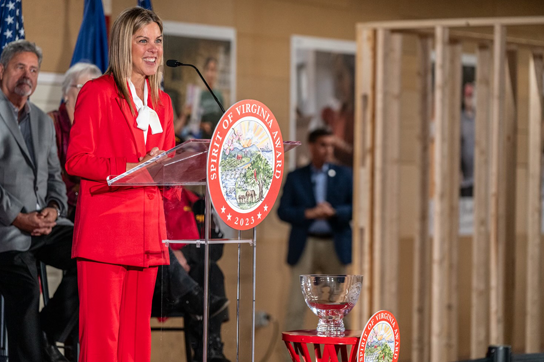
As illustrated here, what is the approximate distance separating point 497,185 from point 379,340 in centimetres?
268

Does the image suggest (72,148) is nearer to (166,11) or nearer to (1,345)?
(1,345)

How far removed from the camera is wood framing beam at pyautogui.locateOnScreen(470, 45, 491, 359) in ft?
16.2

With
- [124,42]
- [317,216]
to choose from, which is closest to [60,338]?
[124,42]

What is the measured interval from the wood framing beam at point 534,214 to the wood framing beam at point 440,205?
68 cm

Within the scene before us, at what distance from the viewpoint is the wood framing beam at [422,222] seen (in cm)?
506

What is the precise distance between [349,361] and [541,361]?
135 cm

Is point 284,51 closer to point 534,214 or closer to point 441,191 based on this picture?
point 441,191

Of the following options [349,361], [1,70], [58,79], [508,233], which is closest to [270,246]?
[508,233]

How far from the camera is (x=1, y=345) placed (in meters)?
3.45

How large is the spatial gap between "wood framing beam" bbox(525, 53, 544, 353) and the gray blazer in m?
3.22

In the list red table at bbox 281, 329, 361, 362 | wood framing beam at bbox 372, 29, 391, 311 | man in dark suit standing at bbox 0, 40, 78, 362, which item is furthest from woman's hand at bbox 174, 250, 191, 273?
wood framing beam at bbox 372, 29, 391, 311

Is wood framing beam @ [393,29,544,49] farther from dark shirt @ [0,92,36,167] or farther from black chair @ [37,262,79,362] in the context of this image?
black chair @ [37,262,79,362]

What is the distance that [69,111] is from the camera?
12.5 feet

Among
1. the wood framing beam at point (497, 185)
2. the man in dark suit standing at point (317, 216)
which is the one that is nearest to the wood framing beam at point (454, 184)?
the wood framing beam at point (497, 185)
